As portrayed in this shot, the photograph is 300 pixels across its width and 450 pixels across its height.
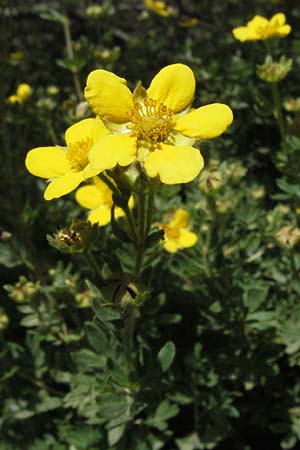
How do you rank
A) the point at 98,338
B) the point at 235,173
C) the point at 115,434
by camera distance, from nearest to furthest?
the point at 98,338 < the point at 115,434 < the point at 235,173

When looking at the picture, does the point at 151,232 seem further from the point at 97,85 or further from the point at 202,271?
the point at 202,271

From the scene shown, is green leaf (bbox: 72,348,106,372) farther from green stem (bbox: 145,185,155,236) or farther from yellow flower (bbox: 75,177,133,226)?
green stem (bbox: 145,185,155,236)

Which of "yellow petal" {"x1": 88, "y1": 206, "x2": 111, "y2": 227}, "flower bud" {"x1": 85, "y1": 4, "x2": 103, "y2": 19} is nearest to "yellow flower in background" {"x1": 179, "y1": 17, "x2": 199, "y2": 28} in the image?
"flower bud" {"x1": 85, "y1": 4, "x2": 103, "y2": 19}

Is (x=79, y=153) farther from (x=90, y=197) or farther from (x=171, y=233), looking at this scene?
(x=171, y=233)

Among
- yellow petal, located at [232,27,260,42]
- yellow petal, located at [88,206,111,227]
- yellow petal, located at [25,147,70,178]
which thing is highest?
yellow petal, located at [25,147,70,178]

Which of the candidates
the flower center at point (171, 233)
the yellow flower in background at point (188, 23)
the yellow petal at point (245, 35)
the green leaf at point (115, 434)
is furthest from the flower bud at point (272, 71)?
the yellow flower in background at point (188, 23)

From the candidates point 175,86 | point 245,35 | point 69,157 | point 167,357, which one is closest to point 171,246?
point 167,357
